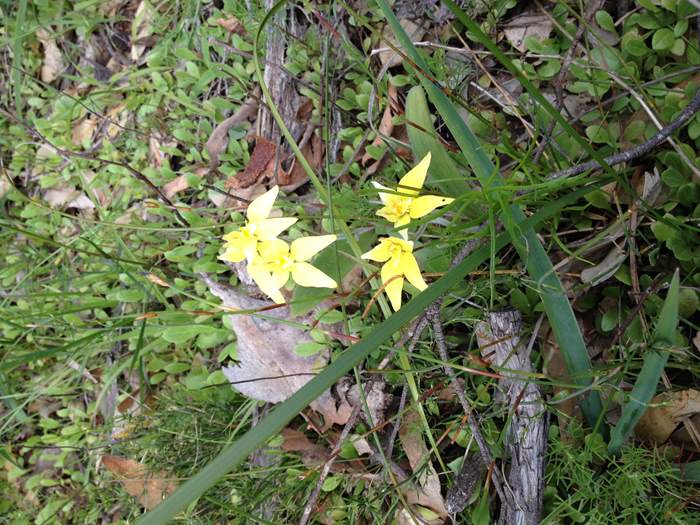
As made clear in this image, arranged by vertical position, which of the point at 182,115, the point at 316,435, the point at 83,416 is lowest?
the point at 83,416

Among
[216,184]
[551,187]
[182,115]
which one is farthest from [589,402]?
[182,115]

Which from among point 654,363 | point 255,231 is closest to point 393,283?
point 255,231

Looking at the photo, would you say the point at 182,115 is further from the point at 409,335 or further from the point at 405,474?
the point at 405,474

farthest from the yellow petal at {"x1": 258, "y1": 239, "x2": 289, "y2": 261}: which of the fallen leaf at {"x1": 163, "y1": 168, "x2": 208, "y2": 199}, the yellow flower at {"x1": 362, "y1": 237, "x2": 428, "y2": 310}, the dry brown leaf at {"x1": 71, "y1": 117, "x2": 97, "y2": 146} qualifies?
the dry brown leaf at {"x1": 71, "y1": 117, "x2": 97, "y2": 146}

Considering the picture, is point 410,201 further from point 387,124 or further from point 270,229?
point 387,124

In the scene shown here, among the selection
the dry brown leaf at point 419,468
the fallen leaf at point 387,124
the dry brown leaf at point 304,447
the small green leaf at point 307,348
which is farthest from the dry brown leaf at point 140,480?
the fallen leaf at point 387,124

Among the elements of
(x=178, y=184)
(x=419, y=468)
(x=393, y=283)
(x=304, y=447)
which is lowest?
(x=304, y=447)
